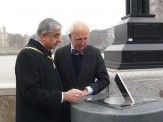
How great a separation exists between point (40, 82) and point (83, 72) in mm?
487

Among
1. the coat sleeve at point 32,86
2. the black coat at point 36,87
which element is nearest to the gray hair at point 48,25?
the black coat at point 36,87

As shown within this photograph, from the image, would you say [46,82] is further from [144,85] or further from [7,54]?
[7,54]

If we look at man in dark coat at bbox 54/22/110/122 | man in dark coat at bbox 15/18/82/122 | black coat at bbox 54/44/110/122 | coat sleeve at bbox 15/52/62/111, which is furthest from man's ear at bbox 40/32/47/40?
black coat at bbox 54/44/110/122

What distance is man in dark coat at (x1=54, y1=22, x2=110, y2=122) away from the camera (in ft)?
8.97

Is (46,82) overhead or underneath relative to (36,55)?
underneath

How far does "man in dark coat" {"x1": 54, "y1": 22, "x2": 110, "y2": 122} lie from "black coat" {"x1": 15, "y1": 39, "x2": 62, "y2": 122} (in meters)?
0.21

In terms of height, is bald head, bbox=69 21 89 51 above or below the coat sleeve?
above

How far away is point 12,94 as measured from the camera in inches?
144

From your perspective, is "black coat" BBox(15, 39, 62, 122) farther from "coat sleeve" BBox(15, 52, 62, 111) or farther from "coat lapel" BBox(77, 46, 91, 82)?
"coat lapel" BBox(77, 46, 91, 82)

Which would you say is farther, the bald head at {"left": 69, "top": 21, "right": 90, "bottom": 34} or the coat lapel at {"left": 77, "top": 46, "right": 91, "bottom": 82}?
the coat lapel at {"left": 77, "top": 46, "right": 91, "bottom": 82}

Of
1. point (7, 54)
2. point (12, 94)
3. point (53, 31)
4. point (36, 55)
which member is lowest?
point (7, 54)

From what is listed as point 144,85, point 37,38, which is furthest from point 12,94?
point 144,85

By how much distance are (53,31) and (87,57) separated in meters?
0.51

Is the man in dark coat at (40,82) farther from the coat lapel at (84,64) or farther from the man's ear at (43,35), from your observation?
the coat lapel at (84,64)
